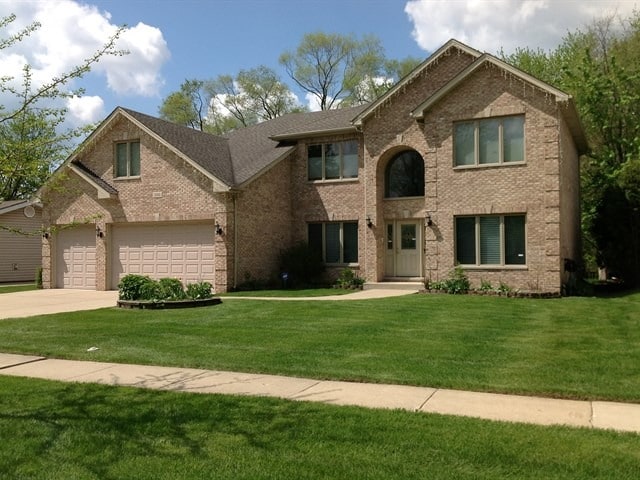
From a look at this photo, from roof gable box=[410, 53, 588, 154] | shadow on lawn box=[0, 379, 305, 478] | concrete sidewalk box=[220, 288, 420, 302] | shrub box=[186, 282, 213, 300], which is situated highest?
roof gable box=[410, 53, 588, 154]

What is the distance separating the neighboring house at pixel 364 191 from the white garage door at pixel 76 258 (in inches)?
2.4

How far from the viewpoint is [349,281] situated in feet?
69.6

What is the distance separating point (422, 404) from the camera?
6.14 m

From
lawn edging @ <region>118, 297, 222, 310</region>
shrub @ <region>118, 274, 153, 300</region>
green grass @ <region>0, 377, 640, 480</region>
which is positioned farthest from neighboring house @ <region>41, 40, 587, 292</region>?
green grass @ <region>0, 377, 640, 480</region>

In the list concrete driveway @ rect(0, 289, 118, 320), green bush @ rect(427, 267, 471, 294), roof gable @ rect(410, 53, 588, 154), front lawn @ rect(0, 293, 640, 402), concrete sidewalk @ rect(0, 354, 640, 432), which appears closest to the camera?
concrete sidewalk @ rect(0, 354, 640, 432)

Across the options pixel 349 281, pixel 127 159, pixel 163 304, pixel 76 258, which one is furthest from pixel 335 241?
pixel 76 258

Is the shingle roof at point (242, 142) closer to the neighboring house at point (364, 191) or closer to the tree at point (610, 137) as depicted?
the neighboring house at point (364, 191)

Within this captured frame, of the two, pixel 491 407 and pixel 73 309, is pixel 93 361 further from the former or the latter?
pixel 73 309

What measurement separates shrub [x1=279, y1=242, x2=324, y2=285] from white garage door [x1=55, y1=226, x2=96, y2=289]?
7631 millimetres

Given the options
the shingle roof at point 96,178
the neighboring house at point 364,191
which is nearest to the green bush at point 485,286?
the neighboring house at point 364,191

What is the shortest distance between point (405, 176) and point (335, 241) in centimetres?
365

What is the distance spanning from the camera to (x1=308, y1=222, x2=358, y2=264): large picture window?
22.2 metres

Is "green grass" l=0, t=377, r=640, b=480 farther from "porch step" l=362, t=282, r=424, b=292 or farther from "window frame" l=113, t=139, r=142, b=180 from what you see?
"window frame" l=113, t=139, r=142, b=180

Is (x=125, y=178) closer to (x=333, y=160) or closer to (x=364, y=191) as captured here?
(x=333, y=160)
